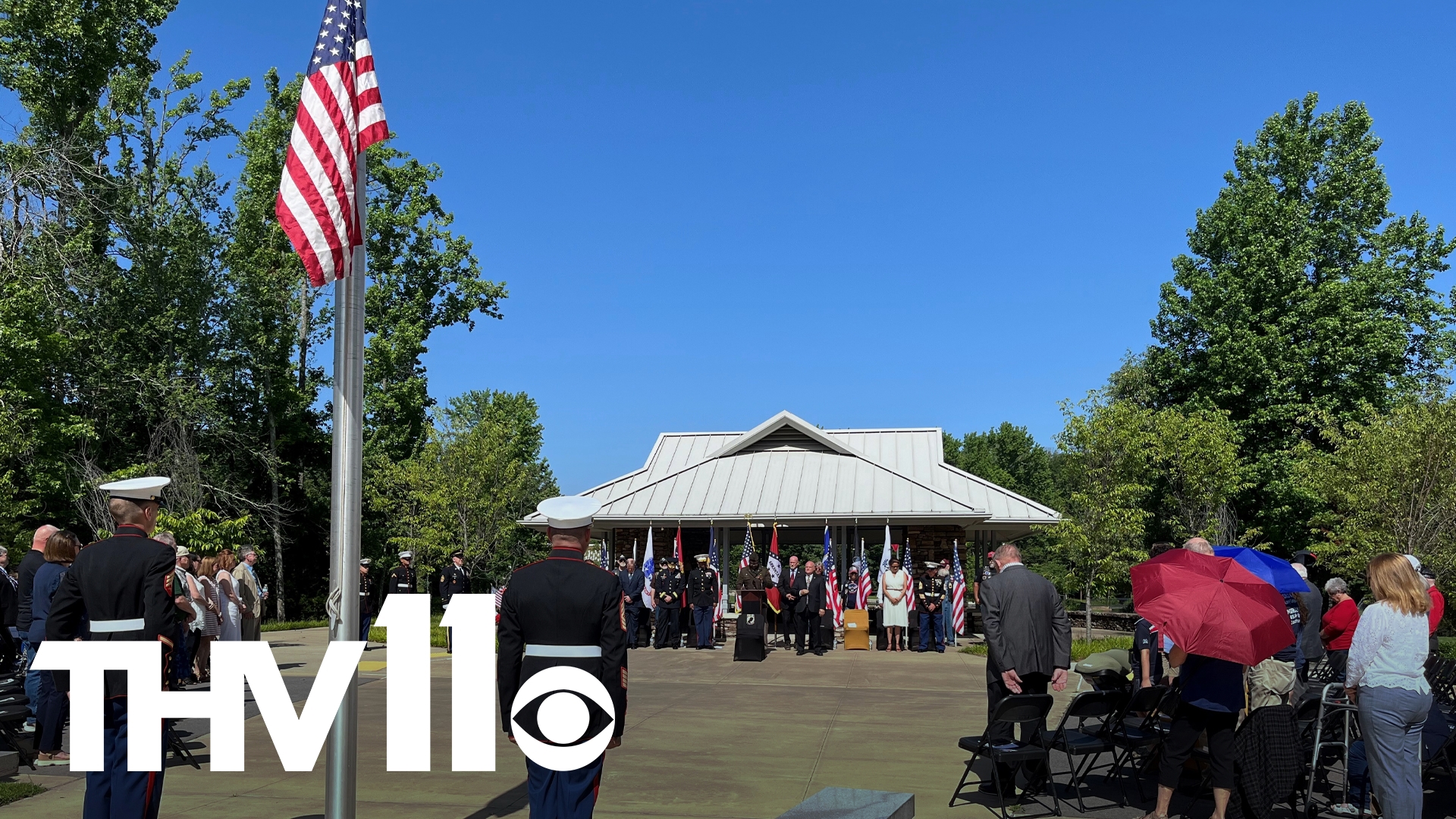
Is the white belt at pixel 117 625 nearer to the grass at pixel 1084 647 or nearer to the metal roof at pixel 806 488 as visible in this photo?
the grass at pixel 1084 647

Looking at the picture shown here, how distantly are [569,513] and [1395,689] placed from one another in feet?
16.5

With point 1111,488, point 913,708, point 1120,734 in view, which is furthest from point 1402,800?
point 1111,488

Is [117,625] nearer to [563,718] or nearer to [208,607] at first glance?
[563,718]

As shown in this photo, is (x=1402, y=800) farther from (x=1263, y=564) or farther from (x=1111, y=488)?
(x=1111, y=488)

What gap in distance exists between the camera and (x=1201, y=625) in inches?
273

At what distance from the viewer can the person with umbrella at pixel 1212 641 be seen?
22.7 feet

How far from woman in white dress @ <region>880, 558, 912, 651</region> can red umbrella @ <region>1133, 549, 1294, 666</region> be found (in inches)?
589

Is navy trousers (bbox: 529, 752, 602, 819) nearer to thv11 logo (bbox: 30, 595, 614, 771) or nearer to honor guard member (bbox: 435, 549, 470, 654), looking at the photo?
thv11 logo (bbox: 30, 595, 614, 771)

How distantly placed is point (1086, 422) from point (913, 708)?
15.8m

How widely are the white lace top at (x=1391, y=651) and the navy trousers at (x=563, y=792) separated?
184 inches

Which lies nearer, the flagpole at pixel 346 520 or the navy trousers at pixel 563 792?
the navy trousers at pixel 563 792

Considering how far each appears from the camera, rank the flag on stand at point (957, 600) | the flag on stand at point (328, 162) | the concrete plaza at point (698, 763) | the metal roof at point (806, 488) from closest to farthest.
→ the flag on stand at point (328, 162) < the concrete plaza at point (698, 763) < the flag on stand at point (957, 600) < the metal roof at point (806, 488)

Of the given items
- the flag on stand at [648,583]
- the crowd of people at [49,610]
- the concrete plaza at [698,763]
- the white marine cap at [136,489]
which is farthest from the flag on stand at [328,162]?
the flag on stand at [648,583]

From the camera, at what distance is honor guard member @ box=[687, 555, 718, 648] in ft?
Answer: 72.7
